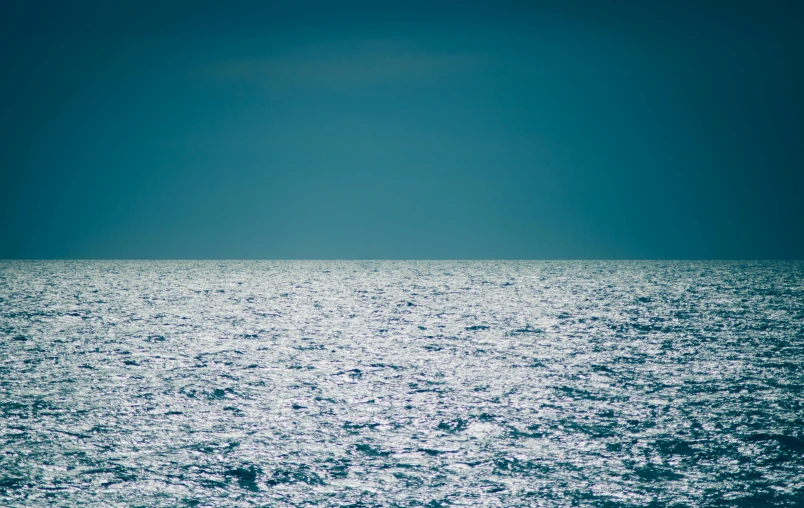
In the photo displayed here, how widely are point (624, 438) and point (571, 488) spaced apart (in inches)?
175

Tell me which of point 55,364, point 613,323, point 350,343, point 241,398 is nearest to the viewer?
point 241,398

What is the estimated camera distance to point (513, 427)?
61.5 ft

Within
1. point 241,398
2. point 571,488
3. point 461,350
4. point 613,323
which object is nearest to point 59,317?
point 461,350

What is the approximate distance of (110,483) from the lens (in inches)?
551

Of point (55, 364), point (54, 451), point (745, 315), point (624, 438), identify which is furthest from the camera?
point (745, 315)

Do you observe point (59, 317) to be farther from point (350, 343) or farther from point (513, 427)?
point (513, 427)

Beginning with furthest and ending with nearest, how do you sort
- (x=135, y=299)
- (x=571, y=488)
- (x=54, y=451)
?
1. (x=135, y=299)
2. (x=54, y=451)
3. (x=571, y=488)

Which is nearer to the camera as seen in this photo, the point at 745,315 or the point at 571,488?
the point at 571,488

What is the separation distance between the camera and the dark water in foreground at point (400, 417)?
45.4ft

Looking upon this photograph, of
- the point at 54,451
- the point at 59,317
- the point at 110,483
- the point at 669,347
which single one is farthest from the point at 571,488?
the point at 59,317

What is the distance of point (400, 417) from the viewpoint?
19.9 meters

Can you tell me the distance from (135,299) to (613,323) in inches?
2048

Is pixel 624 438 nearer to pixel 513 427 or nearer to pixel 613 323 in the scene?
pixel 513 427

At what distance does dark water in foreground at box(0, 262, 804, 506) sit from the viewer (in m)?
13.9
